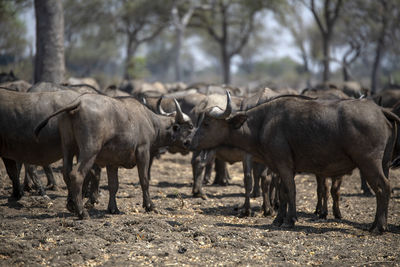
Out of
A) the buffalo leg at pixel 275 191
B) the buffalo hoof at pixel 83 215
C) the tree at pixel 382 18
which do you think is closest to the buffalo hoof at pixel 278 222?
the buffalo leg at pixel 275 191

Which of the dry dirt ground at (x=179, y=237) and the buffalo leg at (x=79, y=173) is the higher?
the buffalo leg at (x=79, y=173)

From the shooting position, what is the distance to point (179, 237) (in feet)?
22.7

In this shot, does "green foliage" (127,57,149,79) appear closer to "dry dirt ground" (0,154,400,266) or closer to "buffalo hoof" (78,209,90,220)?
"dry dirt ground" (0,154,400,266)

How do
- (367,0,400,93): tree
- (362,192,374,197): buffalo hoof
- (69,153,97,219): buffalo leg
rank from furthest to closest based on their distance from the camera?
1. (367,0,400,93): tree
2. (362,192,374,197): buffalo hoof
3. (69,153,97,219): buffalo leg

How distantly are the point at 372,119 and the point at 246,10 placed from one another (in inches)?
1445

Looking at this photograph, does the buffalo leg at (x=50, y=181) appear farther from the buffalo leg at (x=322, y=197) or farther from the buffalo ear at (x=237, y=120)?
the buffalo leg at (x=322, y=197)

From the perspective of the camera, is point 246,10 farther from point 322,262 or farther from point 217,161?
point 322,262

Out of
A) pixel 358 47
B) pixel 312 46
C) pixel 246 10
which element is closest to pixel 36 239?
pixel 246 10

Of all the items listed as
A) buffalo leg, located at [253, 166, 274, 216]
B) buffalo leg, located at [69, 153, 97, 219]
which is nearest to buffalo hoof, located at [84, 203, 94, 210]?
buffalo leg, located at [69, 153, 97, 219]

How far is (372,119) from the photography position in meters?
7.43

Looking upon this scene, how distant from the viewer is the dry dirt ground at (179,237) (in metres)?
6.15

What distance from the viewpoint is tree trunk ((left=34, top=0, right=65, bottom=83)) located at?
48.8 feet

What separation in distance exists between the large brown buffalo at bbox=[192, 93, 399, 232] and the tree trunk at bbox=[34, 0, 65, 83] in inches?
327

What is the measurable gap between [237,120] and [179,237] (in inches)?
93.7
